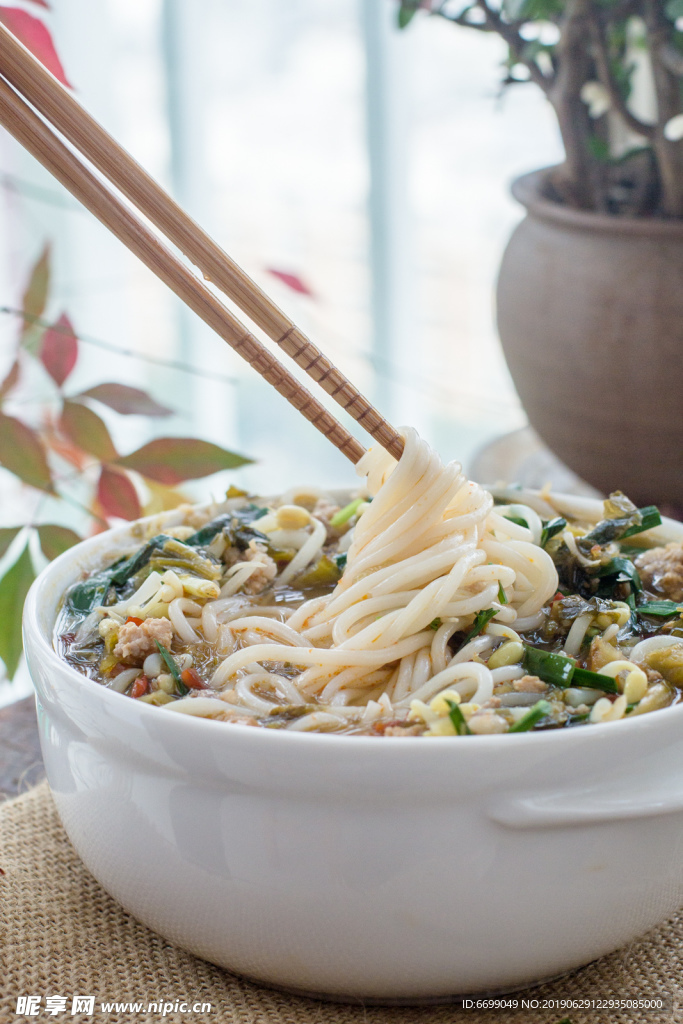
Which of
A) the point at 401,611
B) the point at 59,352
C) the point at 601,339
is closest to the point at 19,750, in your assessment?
the point at 59,352

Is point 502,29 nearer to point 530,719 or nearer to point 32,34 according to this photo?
point 32,34

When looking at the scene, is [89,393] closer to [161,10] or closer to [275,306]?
[275,306]

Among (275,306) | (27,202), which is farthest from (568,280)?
(27,202)

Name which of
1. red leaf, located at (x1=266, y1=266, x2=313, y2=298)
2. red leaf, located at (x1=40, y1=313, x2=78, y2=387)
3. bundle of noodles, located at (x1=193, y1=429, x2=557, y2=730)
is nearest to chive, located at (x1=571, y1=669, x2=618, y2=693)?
bundle of noodles, located at (x1=193, y1=429, x2=557, y2=730)

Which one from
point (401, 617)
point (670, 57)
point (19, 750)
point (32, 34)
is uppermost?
point (32, 34)

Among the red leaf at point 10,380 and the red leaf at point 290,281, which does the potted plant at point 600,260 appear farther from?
the red leaf at point 10,380
